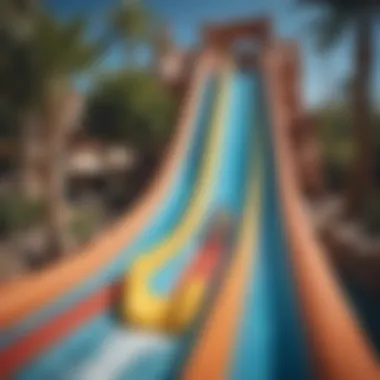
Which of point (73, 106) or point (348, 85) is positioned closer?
point (348, 85)

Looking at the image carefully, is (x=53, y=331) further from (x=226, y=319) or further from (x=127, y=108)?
(x=127, y=108)

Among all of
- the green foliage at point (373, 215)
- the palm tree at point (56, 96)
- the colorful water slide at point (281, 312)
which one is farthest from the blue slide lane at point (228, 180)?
the green foliage at point (373, 215)

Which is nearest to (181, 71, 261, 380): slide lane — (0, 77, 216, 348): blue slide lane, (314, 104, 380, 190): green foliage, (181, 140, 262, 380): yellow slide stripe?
(181, 140, 262, 380): yellow slide stripe

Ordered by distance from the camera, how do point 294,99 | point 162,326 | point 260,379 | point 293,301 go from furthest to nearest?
1. point 294,99
2. point 162,326
3. point 293,301
4. point 260,379

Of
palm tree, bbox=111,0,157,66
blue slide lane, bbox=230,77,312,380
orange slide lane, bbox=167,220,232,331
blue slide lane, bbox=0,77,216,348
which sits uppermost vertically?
palm tree, bbox=111,0,157,66

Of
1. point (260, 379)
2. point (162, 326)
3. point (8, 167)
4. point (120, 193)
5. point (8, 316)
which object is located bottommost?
point (260, 379)

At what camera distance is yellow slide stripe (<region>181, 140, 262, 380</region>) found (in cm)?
96

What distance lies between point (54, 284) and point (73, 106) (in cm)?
40

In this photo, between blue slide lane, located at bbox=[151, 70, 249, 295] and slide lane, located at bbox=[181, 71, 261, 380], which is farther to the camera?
blue slide lane, located at bbox=[151, 70, 249, 295]

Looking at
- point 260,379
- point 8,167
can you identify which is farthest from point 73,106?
point 260,379

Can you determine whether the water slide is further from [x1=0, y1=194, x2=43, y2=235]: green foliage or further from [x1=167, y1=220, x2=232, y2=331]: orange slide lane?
[x1=0, y1=194, x2=43, y2=235]: green foliage

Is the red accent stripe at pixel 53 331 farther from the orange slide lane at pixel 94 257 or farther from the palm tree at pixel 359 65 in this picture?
the palm tree at pixel 359 65

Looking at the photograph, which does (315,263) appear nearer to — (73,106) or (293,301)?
(293,301)

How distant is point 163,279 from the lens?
1359mm
